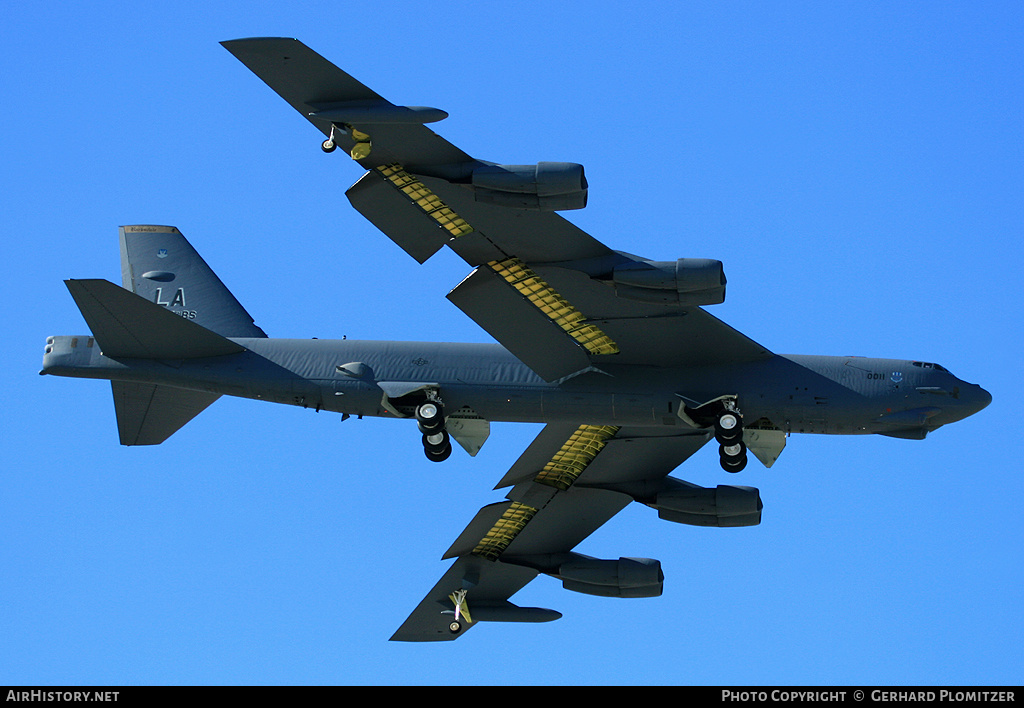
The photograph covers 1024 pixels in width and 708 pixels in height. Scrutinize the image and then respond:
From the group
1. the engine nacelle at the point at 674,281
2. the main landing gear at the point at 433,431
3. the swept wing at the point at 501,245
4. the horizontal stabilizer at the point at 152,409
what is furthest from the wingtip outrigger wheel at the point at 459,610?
the engine nacelle at the point at 674,281

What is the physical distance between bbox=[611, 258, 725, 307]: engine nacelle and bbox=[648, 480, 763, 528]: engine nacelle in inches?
281

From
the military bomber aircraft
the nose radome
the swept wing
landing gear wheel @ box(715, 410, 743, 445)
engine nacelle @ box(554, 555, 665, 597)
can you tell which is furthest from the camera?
engine nacelle @ box(554, 555, 665, 597)

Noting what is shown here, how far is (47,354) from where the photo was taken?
113 feet

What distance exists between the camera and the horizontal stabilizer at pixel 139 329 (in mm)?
32875

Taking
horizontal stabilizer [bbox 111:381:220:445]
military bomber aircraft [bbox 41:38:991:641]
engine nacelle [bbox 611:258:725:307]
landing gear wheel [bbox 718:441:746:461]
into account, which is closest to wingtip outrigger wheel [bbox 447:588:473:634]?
military bomber aircraft [bbox 41:38:991:641]

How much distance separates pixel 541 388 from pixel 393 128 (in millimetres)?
6829

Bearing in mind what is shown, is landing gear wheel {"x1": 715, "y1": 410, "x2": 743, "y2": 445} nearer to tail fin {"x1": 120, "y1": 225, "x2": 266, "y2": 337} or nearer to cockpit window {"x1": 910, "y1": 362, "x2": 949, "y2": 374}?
cockpit window {"x1": 910, "y1": 362, "x2": 949, "y2": 374}

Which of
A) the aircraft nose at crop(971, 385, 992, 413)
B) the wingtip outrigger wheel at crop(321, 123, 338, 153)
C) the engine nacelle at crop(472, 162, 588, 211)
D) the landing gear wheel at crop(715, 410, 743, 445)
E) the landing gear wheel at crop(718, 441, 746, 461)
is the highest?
the wingtip outrigger wheel at crop(321, 123, 338, 153)

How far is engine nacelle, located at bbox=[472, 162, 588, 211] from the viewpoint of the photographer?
95.8 ft

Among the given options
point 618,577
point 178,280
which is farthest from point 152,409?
point 618,577

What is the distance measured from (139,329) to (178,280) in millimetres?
3676

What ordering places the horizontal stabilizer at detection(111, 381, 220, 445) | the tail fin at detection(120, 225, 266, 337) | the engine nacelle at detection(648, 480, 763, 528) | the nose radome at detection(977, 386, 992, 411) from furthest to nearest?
1. the engine nacelle at detection(648, 480, 763, 528)
2. the tail fin at detection(120, 225, 266, 337)
3. the horizontal stabilizer at detection(111, 381, 220, 445)
4. the nose radome at detection(977, 386, 992, 411)

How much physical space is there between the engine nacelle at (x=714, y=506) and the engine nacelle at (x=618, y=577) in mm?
2058
